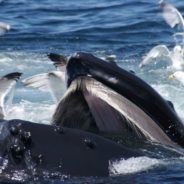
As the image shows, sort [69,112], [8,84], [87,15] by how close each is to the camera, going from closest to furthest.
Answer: [69,112] → [8,84] → [87,15]

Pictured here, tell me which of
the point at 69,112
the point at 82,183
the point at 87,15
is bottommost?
the point at 82,183

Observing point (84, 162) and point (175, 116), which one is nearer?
point (84, 162)

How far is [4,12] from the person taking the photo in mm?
24109

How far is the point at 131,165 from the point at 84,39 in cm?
1319

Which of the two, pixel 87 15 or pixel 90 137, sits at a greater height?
pixel 87 15

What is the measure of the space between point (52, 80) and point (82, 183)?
3.74 metres

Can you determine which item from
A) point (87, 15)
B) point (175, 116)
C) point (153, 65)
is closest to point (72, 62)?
point (175, 116)

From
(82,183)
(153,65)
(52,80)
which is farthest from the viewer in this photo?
(153,65)

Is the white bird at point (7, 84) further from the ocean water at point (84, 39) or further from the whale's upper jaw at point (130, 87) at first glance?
the ocean water at point (84, 39)

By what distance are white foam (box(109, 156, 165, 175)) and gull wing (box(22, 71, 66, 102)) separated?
102 inches

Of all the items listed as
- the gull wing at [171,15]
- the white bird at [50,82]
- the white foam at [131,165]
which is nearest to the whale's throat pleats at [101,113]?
the white foam at [131,165]

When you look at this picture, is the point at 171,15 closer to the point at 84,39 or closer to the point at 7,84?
the point at 84,39

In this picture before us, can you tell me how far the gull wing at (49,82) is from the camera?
8.59 metres

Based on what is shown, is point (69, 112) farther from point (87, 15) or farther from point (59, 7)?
point (59, 7)
